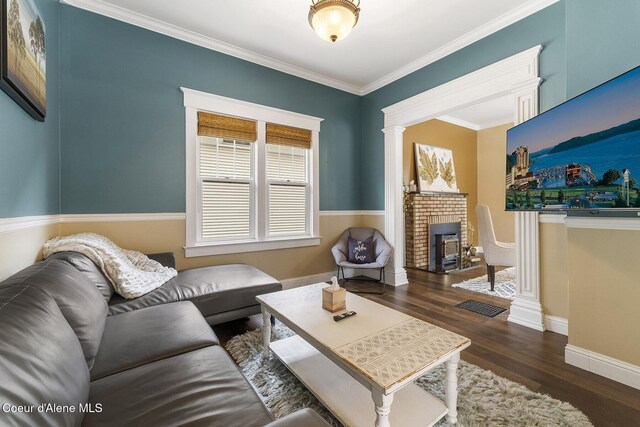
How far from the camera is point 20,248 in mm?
1630

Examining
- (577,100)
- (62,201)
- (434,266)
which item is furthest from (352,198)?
(62,201)

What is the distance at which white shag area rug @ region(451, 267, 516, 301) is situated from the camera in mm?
3342

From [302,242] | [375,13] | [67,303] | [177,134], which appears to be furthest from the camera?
[302,242]

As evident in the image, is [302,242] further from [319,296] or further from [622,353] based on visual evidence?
[622,353]

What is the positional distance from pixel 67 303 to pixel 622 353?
3.17 m

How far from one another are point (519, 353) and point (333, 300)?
1604 millimetres

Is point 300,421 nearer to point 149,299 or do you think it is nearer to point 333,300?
point 333,300

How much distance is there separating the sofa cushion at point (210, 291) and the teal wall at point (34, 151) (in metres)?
0.87

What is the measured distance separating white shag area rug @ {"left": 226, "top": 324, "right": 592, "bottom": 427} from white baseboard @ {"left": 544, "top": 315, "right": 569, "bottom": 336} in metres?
1.13

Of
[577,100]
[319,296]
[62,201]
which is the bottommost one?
[319,296]

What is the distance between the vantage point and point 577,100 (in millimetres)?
1673

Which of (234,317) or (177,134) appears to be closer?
(234,317)

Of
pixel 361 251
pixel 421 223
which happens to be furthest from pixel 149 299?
pixel 421 223

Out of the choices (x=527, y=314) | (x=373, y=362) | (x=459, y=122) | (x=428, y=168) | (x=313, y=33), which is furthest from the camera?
(x=459, y=122)
